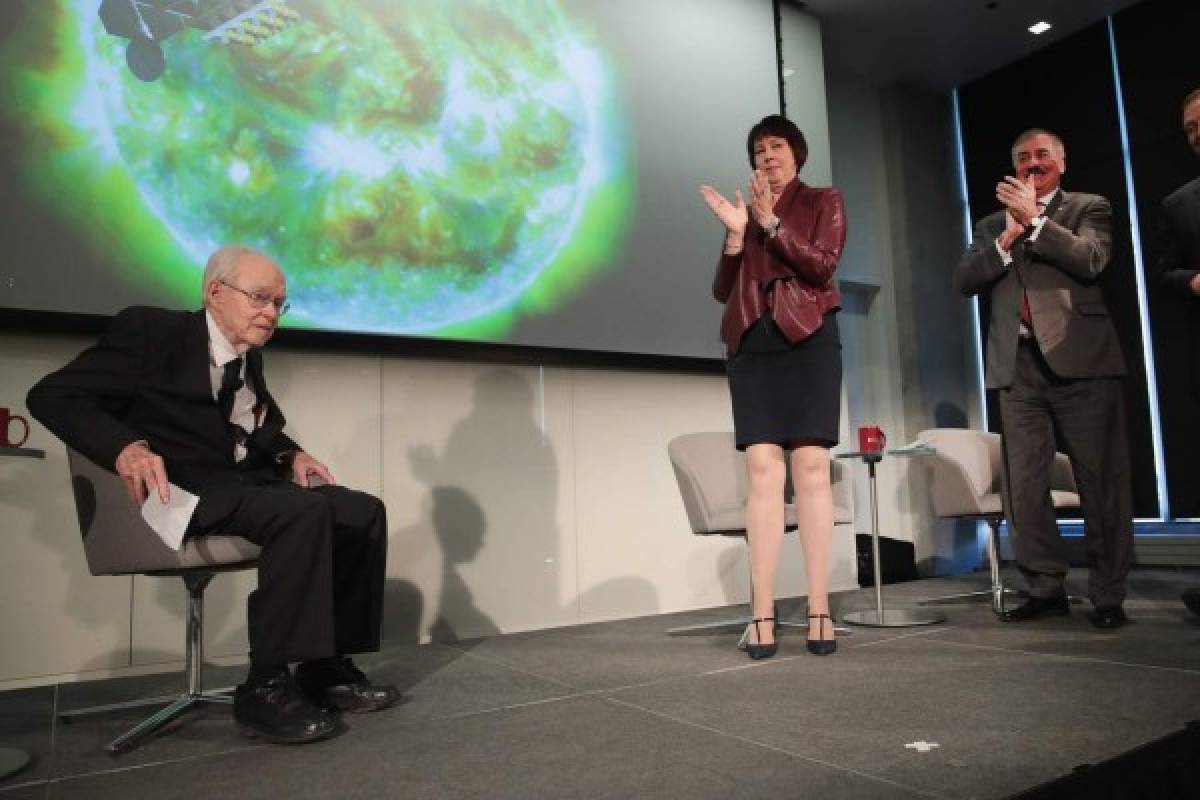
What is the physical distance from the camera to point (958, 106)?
6012mm

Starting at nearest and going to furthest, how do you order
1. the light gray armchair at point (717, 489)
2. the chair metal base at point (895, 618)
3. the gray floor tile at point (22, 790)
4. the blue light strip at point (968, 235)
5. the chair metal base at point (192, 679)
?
the gray floor tile at point (22, 790) → the chair metal base at point (192, 679) → the light gray armchair at point (717, 489) → the chair metal base at point (895, 618) → the blue light strip at point (968, 235)

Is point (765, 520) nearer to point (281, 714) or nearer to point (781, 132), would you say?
point (781, 132)

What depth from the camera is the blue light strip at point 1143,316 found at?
190 inches

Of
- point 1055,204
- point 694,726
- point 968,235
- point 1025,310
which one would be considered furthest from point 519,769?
point 968,235

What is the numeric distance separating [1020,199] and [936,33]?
3.15 m

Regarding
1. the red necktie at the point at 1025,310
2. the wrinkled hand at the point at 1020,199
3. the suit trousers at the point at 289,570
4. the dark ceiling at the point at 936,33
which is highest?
the dark ceiling at the point at 936,33

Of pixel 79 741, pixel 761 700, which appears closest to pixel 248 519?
pixel 79 741

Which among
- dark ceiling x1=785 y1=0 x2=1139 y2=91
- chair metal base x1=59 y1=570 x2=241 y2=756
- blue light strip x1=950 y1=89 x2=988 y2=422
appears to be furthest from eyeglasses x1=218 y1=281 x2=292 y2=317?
blue light strip x1=950 y1=89 x2=988 y2=422

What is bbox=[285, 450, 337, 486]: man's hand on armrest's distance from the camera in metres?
2.04

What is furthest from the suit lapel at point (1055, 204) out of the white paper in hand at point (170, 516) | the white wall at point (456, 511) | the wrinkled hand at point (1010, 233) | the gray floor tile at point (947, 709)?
the white paper in hand at point (170, 516)

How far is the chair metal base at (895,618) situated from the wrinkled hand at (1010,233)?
1.26m

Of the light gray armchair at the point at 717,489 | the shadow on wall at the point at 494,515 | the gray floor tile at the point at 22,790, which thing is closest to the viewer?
the gray floor tile at the point at 22,790

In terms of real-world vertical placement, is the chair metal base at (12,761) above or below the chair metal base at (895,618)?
above

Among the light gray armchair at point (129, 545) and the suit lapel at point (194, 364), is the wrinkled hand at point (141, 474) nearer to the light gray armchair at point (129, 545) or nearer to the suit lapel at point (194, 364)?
the light gray armchair at point (129, 545)
